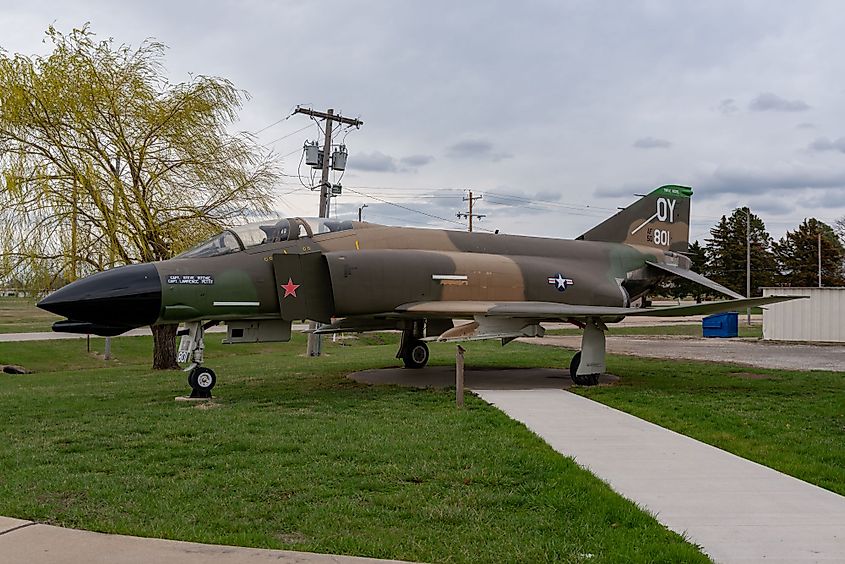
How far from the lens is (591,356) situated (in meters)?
11.7

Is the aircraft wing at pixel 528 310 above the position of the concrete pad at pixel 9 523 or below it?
above

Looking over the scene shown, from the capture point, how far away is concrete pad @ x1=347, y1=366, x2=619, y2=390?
1188 centimetres

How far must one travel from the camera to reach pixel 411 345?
48.2 feet

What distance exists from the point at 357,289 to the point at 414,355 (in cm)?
423

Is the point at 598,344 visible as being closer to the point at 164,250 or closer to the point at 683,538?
the point at 683,538

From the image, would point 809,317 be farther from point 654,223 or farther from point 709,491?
point 709,491

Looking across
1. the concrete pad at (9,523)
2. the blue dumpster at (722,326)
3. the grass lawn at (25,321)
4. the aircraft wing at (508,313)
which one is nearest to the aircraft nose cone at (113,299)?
the aircraft wing at (508,313)

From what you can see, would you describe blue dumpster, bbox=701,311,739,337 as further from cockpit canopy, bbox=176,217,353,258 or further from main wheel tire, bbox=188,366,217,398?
main wheel tire, bbox=188,366,217,398

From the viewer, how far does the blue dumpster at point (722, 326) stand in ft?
101

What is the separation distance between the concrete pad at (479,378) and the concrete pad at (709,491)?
11.9 feet

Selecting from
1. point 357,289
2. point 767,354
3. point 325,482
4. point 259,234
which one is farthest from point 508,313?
point 767,354

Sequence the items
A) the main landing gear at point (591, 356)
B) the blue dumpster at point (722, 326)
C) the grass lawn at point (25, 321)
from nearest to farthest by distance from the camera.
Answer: the main landing gear at point (591, 356) < the blue dumpster at point (722, 326) < the grass lawn at point (25, 321)

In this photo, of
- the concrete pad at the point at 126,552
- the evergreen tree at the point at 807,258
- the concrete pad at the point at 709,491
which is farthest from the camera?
the evergreen tree at the point at 807,258

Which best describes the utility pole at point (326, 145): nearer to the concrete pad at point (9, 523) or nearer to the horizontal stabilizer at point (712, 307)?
the horizontal stabilizer at point (712, 307)
